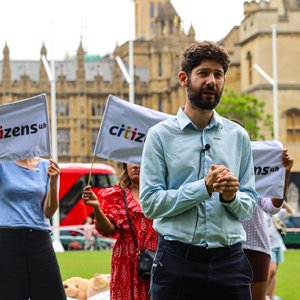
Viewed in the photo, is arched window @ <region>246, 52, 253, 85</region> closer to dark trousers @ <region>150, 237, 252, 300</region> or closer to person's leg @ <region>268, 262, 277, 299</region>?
person's leg @ <region>268, 262, 277, 299</region>

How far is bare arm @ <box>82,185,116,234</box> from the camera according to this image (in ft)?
18.1

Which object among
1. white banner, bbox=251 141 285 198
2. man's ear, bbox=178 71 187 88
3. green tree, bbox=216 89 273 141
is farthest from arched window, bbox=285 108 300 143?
man's ear, bbox=178 71 187 88

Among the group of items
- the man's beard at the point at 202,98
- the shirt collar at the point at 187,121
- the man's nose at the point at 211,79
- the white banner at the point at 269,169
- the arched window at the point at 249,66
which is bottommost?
the white banner at the point at 269,169

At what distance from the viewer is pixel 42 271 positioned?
6195mm

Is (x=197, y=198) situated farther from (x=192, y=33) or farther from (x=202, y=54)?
(x=192, y=33)

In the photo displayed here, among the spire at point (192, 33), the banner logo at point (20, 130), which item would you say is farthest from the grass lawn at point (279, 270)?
the spire at point (192, 33)

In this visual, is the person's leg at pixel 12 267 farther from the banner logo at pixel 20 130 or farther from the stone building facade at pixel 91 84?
the stone building facade at pixel 91 84

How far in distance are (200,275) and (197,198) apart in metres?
0.33

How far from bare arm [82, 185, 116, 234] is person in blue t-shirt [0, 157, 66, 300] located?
628 mm

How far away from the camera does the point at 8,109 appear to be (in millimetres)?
6613

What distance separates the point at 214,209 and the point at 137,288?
1.72m

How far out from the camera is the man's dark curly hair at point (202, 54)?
164 inches

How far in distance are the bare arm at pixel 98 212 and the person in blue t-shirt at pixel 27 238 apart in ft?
2.06

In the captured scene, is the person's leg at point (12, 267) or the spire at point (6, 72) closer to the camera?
the person's leg at point (12, 267)
